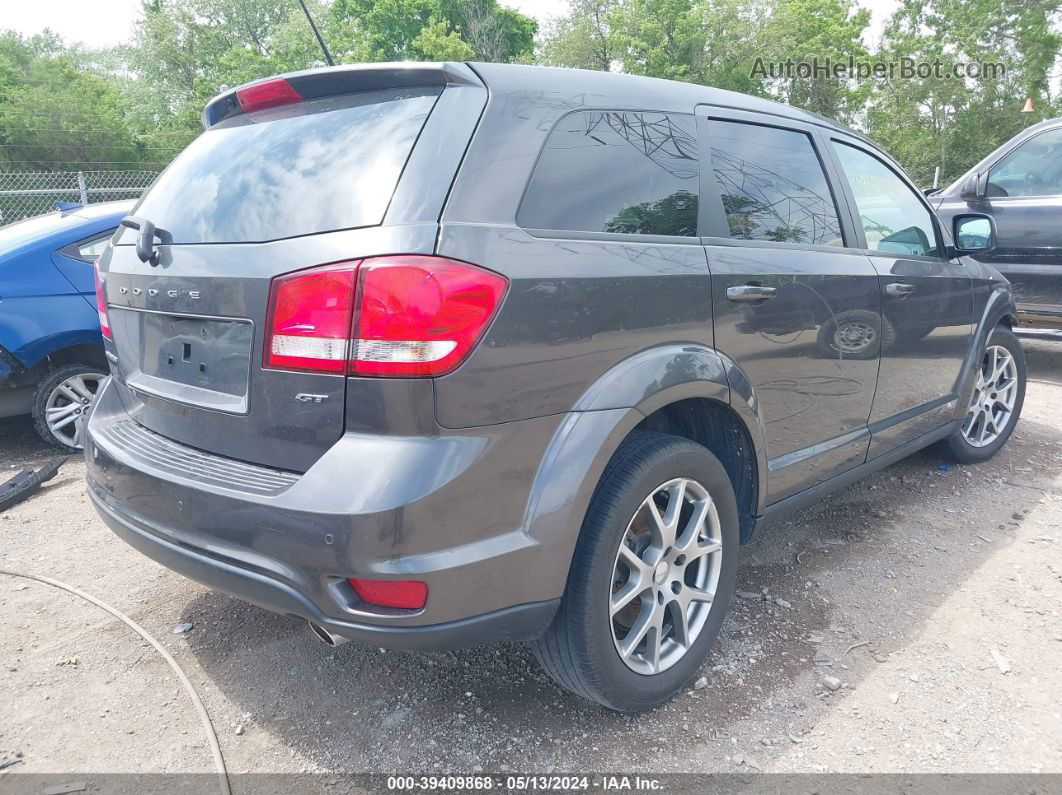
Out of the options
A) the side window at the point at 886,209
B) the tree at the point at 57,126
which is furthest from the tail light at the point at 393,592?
the tree at the point at 57,126

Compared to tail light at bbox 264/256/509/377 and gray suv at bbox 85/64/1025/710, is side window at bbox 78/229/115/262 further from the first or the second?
tail light at bbox 264/256/509/377

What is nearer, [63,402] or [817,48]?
[63,402]

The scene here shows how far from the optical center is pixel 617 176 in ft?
6.93

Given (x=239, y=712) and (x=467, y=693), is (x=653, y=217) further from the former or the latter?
(x=239, y=712)

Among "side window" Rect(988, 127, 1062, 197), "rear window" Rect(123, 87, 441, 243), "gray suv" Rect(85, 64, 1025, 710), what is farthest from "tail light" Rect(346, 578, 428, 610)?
"side window" Rect(988, 127, 1062, 197)

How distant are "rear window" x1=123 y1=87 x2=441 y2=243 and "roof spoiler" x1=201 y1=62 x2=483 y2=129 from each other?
0.07ft

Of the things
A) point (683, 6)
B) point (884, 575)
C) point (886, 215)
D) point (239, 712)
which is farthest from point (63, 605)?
point (683, 6)

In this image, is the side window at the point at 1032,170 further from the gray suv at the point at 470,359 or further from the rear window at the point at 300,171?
the rear window at the point at 300,171

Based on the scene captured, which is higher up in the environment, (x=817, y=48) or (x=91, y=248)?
(x=817, y=48)

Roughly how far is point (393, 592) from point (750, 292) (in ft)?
4.74

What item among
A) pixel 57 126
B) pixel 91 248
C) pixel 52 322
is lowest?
pixel 52 322

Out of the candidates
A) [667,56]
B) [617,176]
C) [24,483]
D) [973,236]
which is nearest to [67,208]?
[24,483]

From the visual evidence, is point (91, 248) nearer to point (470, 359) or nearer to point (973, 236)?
point (470, 359)

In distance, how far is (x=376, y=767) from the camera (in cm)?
200
